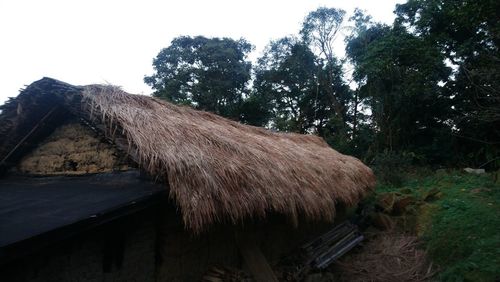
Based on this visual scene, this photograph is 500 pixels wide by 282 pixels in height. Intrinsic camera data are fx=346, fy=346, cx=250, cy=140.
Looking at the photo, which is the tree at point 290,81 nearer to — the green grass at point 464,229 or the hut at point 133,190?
the green grass at point 464,229

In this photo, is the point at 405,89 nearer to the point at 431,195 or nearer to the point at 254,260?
the point at 431,195

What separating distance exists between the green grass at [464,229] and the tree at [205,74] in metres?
11.7

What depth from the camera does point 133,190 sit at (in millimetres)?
3432

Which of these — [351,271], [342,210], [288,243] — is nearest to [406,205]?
[342,210]

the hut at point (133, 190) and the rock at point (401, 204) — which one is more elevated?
the hut at point (133, 190)

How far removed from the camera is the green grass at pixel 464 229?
486 centimetres

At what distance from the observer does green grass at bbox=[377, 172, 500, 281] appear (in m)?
4.86

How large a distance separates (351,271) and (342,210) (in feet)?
6.55

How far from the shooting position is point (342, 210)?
7.78 meters

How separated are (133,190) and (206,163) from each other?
31.0 inches

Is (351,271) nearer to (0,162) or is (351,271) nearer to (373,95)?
(0,162)

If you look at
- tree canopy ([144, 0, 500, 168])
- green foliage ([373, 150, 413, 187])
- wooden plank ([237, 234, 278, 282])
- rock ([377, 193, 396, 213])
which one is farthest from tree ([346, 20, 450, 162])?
wooden plank ([237, 234, 278, 282])

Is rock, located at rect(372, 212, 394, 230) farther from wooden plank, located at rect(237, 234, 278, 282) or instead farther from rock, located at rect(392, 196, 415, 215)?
wooden plank, located at rect(237, 234, 278, 282)

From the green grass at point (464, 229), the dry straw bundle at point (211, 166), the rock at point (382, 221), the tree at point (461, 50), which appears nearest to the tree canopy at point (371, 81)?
the tree at point (461, 50)
